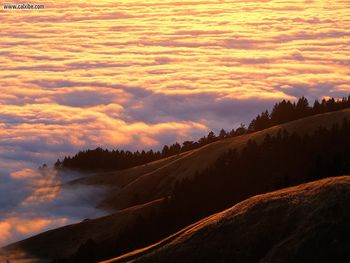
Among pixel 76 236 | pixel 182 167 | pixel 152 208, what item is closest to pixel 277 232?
pixel 152 208

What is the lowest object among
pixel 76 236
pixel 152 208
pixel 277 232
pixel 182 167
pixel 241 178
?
pixel 277 232

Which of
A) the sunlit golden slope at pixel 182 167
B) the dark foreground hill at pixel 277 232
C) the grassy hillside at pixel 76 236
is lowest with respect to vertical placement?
the dark foreground hill at pixel 277 232

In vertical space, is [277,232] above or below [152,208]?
below

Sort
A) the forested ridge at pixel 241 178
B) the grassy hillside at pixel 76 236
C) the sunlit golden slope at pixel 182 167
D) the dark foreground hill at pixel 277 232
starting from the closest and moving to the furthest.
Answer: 1. the dark foreground hill at pixel 277 232
2. the forested ridge at pixel 241 178
3. the grassy hillside at pixel 76 236
4. the sunlit golden slope at pixel 182 167

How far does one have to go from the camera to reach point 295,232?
6169cm

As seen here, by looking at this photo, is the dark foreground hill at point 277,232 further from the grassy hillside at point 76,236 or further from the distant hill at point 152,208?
the grassy hillside at point 76,236

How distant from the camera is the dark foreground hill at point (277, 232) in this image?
58.5 m

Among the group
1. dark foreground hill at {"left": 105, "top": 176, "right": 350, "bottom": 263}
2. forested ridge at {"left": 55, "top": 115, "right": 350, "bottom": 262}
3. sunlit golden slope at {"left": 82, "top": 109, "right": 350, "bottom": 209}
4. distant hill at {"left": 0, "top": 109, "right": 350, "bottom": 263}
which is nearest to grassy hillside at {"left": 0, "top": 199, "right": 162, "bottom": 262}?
distant hill at {"left": 0, "top": 109, "right": 350, "bottom": 263}

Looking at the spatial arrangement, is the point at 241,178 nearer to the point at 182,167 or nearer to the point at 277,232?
the point at 182,167

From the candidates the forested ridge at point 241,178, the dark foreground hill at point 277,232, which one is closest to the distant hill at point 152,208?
the forested ridge at point 241,178

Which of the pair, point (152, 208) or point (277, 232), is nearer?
point (277, 232)

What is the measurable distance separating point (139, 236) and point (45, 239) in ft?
113

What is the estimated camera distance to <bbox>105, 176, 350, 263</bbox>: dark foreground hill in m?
58.5

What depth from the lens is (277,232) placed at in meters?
63.4
